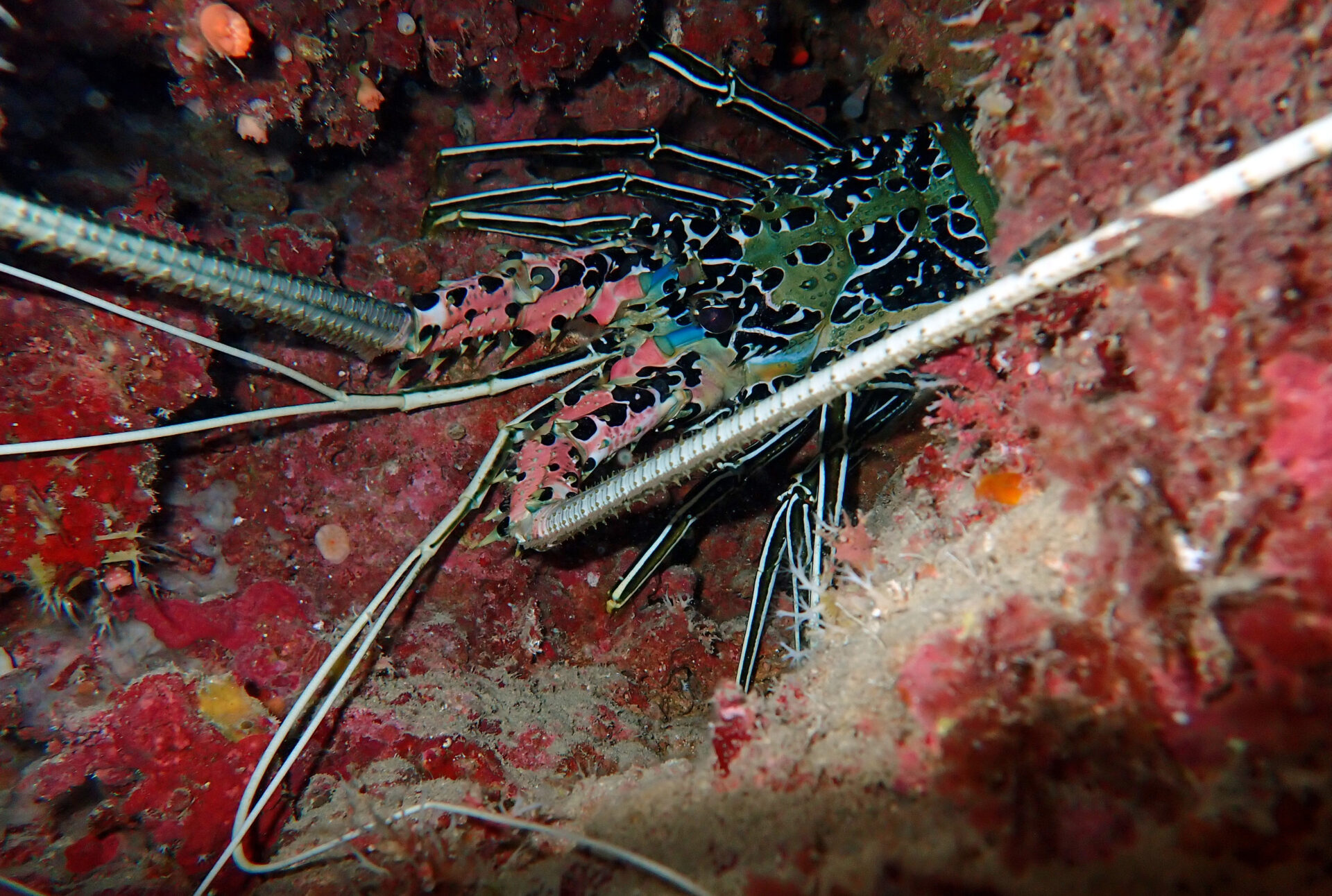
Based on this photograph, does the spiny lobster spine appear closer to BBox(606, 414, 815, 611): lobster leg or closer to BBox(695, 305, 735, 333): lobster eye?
BBox(695, 305, 735, 333): lobster eye

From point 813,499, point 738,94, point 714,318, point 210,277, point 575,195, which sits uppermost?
point 738,94

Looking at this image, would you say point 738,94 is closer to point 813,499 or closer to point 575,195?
point 575,195

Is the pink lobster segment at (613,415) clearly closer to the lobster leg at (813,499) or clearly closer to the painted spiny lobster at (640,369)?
the painted spiny lobster at (640,369)

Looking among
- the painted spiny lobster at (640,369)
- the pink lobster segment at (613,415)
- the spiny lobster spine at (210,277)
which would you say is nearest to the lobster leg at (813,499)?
the pink lobster segment at (613,415)

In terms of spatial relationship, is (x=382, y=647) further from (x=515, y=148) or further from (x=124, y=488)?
(x=515, y=148)

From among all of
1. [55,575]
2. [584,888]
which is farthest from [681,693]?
[55,575]

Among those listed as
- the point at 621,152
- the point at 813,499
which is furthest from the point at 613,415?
the point at 621,152
